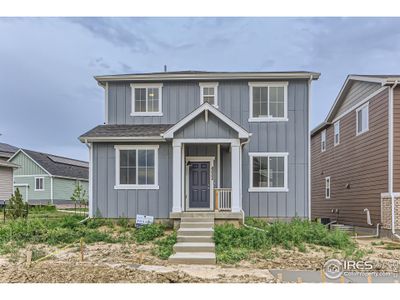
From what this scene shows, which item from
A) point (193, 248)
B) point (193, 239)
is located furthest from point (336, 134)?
point (193, 248)

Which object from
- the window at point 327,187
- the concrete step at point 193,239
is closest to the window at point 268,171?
the concrete step at point 193,239

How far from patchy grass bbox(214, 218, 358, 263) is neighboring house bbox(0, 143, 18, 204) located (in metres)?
17.9

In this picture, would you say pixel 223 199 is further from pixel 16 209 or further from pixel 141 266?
pixel 16 209

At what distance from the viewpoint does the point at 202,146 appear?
13.4 meters

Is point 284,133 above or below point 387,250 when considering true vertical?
above

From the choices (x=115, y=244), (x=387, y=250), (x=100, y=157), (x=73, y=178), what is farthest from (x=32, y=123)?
(x=73, y=178)

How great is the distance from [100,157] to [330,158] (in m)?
11.0

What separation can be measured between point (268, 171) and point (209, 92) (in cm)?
345

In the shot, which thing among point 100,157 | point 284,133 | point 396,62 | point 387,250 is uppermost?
point 396,62

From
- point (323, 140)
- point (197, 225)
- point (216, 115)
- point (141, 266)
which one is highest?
point (216, 115)

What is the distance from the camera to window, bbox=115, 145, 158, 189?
13018mm

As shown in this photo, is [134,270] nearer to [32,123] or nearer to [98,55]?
[32,123]

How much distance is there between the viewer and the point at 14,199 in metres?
16.0

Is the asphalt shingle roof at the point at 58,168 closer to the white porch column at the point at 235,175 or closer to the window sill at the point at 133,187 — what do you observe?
the window sill at the point at 133,187
